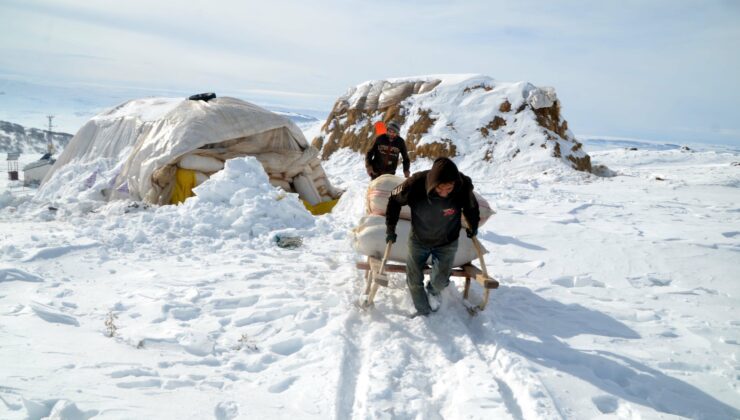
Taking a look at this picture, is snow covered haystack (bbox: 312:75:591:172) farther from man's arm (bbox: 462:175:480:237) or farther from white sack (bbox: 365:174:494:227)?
man's arm (bbox: 462:175:480:237)

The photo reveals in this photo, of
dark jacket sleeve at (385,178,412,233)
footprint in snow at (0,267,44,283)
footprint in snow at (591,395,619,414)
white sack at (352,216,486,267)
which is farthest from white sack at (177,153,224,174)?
footprint in snow at (591,395,619,414)

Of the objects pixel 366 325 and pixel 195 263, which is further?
pixel 195 263

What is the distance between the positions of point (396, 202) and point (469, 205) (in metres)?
0.64

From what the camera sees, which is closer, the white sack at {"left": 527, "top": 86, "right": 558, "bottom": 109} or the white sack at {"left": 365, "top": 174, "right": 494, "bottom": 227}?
the white sack at {"left": 365, "top": 174, "right": 494, "bottom": 227}

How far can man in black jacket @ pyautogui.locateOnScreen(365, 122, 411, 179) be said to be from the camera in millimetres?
6867

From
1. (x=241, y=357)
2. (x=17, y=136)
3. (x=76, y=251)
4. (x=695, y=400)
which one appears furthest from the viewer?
(x=17, y=136)

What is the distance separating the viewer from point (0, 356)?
265 centimetres

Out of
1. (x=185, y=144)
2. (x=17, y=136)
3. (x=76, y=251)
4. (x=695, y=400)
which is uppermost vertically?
(x=185, y=144)

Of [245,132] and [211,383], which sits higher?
[245,132]

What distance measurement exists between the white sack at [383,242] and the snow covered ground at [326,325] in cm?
45

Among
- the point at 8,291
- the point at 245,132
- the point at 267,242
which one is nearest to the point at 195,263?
the point at 267,242

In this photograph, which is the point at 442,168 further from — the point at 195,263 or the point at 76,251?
the point at 76,251

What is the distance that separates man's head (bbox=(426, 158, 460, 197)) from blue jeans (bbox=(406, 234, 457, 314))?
630 millimetres

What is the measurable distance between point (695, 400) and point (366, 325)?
242 cm
